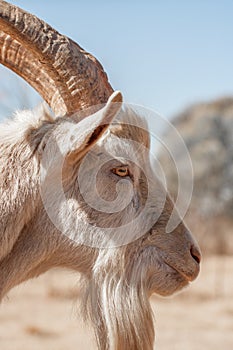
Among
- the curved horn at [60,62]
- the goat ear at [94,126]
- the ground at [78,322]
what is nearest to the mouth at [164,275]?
the goat ear at [94,126]

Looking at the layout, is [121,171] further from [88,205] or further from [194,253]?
[194,253]

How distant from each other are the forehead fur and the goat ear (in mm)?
369

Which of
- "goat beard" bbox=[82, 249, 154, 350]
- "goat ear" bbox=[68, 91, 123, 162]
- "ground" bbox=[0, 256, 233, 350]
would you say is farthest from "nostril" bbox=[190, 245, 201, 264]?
"ground" bbox=[0, 256, 233, 350]

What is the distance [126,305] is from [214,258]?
631 inches

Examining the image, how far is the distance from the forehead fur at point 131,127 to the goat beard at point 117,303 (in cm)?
60

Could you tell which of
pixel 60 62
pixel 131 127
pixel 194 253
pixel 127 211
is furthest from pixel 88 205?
pixel 60 62

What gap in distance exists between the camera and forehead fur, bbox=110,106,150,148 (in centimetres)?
407

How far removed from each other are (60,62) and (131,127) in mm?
500

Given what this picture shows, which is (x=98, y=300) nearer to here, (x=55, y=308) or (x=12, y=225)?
(x=12, y=225)

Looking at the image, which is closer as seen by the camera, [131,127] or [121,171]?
[121,171]

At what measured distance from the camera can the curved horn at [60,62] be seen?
3.96 meters

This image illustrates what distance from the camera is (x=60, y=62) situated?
3.99m

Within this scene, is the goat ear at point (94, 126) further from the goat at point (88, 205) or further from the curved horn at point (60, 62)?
the curved horn at point (60, 62)

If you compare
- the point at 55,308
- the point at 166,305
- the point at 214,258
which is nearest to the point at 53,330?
the point at 55,308
